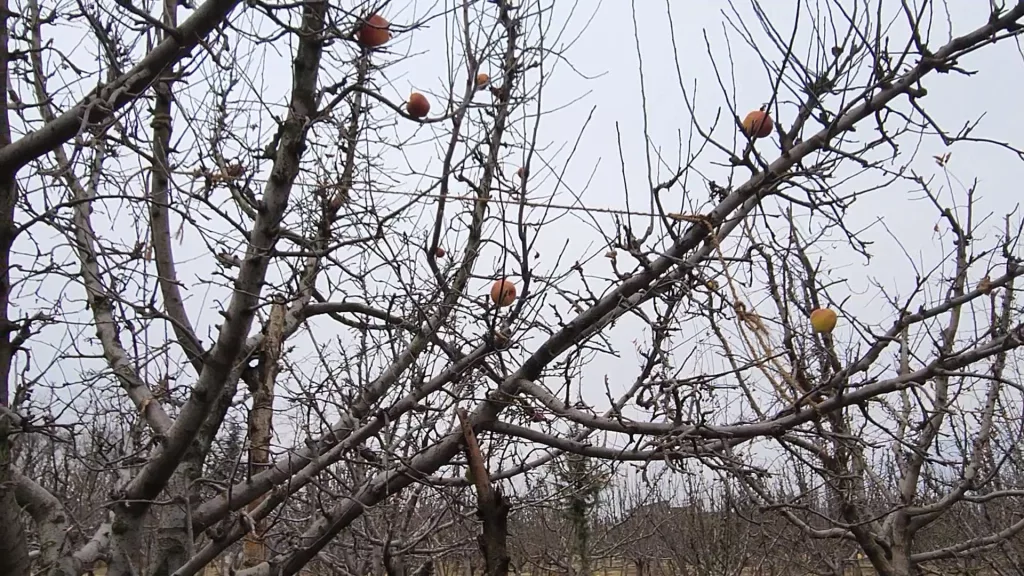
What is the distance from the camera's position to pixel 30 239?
12.0 feet

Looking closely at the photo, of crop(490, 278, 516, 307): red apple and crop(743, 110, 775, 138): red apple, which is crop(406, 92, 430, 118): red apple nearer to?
crop(490, 278, 516, 307): red apple

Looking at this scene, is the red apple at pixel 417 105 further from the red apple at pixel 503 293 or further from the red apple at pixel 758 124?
the red apple at pixel 758 124

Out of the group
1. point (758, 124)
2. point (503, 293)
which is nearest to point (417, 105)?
point (503, 293)

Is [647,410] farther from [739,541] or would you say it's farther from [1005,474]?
[1005,474]

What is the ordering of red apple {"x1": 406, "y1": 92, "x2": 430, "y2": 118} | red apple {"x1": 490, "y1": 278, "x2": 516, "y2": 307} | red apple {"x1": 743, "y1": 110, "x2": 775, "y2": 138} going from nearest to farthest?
1. red apple {"x1": 743, "y1": 110, "x2": 775, "y2": 138}
2. red apple {"x1": 490, "y1": 278, "x2": 516, "y2": 307}
3. red apple {"x1": 406, "y1": 92, "x2": 430, "y2": 118}

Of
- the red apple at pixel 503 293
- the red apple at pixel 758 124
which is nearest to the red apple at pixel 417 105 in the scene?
the red apple at pixel 503 293

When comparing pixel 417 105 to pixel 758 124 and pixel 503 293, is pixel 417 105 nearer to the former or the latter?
pixel 503 293

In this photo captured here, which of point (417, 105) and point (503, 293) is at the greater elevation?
point (417, 105)

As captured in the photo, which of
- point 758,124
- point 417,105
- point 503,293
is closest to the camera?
point 758,124

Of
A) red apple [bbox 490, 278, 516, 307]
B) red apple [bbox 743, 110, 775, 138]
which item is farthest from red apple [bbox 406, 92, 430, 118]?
red apple [bbox 743, 110, 775, 138]

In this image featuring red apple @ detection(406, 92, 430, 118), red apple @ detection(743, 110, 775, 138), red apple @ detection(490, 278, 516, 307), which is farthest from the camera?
red apple @ detection(406, 92, 430, 118)

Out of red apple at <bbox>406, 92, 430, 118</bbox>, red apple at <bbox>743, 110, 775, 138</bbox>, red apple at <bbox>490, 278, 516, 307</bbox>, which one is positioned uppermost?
red apple at <bbox>406, 92, 430, 118</bbox>

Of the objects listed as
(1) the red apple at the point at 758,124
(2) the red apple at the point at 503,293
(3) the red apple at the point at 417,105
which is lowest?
(2) the red apple at the point at 503,293

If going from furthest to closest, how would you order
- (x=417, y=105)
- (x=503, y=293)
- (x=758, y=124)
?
(x=417, y=105) → (x=503, y=293) → (x=758, y=124)
